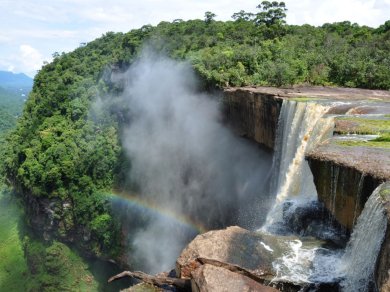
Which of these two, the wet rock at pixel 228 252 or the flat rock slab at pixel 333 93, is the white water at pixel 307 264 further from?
the flat rock slab at pixel 333 93

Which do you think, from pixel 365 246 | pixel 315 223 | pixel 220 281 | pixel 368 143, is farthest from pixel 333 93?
pixel 220 281

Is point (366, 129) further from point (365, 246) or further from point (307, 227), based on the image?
point (365, 246)

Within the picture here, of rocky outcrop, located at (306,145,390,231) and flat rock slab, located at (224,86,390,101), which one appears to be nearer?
rocky outcrop, located at (306,145,390,231)

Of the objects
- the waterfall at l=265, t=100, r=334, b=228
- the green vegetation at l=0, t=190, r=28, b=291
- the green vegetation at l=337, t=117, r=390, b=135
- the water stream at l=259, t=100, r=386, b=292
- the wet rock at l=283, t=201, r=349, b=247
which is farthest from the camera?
the green vegetation at l=0, t=190, r=28, b=291

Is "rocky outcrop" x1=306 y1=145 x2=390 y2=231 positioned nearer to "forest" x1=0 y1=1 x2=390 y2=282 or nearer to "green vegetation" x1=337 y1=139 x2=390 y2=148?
"green vegetation" x1=337 y1=139 x2=390 y2=148

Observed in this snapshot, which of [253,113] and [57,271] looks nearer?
[253,113]

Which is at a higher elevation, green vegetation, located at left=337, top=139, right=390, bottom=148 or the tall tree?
the tall tree

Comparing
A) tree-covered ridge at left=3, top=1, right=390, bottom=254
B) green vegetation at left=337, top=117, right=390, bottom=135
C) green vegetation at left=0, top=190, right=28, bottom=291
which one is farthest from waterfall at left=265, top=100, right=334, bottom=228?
green vegetation at left=0, top=190, right=28, bottom=291
